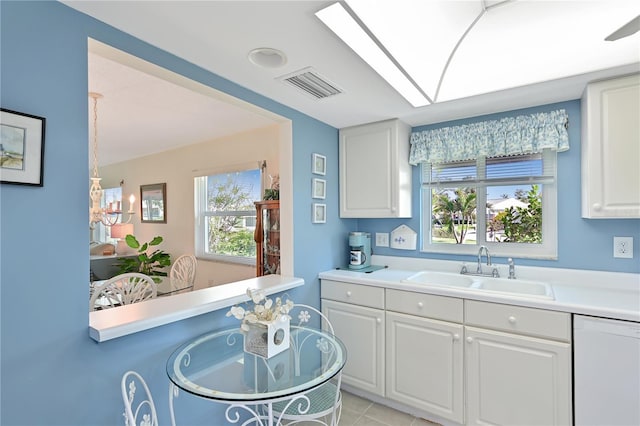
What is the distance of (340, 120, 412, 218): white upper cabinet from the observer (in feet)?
8.52

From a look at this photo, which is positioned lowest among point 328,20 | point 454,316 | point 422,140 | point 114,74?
point 454,316

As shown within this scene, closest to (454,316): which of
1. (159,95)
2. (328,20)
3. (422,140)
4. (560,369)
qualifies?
(560,369)

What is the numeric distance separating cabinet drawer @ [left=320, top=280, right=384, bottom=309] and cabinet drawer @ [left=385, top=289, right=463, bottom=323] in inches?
3.0

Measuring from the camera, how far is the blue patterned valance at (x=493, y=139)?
2.15 m

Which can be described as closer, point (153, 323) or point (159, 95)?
point (153, 323)

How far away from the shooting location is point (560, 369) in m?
1.69

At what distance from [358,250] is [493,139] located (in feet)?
4.55

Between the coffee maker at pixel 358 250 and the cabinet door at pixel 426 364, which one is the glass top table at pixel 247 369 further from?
the coffee maker at pixel 358 250

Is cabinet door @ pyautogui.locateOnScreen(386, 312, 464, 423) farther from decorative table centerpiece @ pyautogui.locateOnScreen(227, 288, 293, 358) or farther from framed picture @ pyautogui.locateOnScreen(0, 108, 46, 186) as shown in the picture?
framed picture @ pyautogui.locateOnScreen(0, 108, 46, 186)

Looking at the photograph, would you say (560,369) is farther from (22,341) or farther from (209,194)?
(209,194)

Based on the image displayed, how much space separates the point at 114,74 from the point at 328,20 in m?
1.66

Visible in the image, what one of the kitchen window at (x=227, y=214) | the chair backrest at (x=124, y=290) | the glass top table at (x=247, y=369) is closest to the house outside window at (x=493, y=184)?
the glass top table at (x=247, y=369)

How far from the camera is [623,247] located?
2010 millimetres

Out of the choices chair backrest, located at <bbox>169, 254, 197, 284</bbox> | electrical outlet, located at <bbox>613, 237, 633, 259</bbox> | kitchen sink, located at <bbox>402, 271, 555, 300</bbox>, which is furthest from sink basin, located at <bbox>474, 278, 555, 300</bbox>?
chair backrest, located at <bbox>169, 254, 197, 284</bbox>
